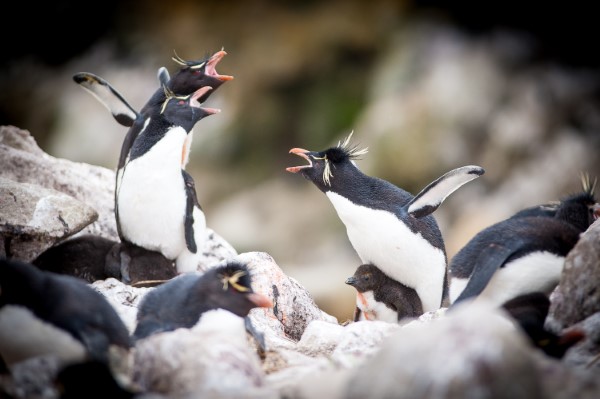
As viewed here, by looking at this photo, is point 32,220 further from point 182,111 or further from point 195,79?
point 195,79

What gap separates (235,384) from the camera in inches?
94.0

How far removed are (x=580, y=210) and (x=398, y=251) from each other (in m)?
0.90

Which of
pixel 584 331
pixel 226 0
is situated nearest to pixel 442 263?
pixel 584 331

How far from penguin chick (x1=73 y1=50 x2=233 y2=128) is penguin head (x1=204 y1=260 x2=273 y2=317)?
69.5 inches

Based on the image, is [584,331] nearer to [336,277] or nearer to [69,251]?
[69,251]

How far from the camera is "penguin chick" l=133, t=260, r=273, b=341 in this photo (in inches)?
116

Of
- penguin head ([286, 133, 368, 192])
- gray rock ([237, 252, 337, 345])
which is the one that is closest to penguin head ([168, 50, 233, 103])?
penguin head ([286, 133, 368, 192])

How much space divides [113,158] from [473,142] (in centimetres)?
492

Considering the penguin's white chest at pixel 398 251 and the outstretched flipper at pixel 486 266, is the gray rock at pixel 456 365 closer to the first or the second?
the outstretched flipper at pixel 486 266

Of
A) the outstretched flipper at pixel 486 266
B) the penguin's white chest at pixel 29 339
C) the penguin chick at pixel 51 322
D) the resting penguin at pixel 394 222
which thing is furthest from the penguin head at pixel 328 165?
the penguin's white chest at pixel 29 339

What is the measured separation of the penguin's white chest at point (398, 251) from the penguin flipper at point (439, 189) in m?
0.11

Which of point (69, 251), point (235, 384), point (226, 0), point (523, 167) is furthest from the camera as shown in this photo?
point (226, 0)

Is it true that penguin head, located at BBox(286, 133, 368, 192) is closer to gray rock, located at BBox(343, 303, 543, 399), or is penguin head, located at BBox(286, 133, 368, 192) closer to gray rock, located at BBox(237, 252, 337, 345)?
gray rock, located at BBox(237, 252, 337, 345)

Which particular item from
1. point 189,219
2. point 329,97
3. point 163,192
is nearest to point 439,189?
point 189,219
